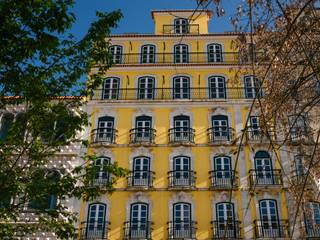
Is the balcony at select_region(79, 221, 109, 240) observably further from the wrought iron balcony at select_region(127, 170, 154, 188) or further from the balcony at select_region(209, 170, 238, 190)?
the balcony at select_region(209, 170, 238, 190)

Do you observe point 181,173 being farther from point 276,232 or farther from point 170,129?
point 276,232

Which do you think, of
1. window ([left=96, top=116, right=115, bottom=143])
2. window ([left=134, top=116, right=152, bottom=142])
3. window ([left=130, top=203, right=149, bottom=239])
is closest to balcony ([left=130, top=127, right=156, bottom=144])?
window ([left=134, top=116, right=152, bottom=142])

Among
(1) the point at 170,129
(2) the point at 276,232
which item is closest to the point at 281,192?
(2) the point at 276,232

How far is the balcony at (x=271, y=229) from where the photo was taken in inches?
819

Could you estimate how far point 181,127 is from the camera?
79.1 feet

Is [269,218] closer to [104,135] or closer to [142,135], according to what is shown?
[142,135]

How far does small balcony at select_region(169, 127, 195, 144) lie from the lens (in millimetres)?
23562

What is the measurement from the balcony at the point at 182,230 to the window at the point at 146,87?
25.0ft

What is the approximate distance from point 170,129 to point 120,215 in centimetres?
531

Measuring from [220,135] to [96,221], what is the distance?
7762mm

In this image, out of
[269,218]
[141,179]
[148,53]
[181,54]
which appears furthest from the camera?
[148,53]

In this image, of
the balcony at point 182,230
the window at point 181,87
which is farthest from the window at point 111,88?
the balcony at point 182,230

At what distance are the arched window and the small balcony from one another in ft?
16.3

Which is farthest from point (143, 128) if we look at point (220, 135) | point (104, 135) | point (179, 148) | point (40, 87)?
point (40, 87)
